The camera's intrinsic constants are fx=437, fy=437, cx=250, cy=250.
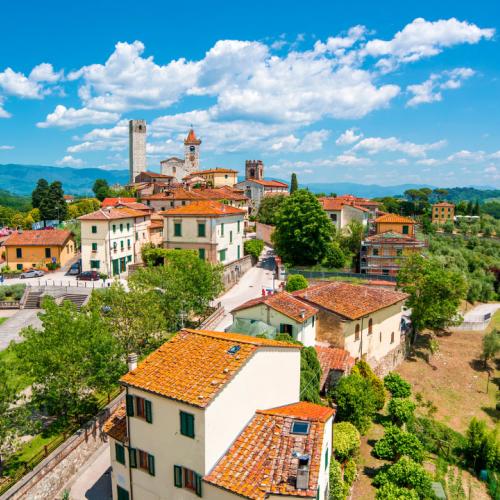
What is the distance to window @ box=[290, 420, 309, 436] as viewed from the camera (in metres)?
14.5

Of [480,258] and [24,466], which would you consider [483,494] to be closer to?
[24,466]

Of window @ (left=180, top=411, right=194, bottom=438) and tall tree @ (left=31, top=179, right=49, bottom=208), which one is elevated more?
tall tree @ (left=31, top=179, right=49, bottom=208)

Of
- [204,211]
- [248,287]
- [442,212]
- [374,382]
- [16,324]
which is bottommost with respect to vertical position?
[374,382]

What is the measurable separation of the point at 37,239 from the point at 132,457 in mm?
43858

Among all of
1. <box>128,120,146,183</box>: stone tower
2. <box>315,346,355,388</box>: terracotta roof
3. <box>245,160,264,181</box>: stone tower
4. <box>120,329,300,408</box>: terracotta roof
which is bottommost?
<box>315,346,355,388</box>: terracotta roof

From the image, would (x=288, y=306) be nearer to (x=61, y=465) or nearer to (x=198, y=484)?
(x=61, y=465)

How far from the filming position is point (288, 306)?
2800 cm

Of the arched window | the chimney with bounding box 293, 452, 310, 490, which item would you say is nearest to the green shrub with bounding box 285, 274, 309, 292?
the arched window

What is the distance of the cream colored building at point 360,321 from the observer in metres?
29.5

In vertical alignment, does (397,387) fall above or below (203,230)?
below

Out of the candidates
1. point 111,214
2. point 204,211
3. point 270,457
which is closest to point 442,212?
point 204,211

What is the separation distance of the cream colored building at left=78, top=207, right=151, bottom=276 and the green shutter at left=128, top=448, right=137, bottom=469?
35421 mm

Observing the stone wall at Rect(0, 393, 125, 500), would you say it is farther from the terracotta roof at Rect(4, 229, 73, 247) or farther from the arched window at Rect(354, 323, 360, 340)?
the terracotta roof at Rect(4, 229, 73, 247)

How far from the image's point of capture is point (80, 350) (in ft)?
63.6
